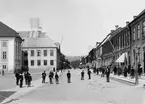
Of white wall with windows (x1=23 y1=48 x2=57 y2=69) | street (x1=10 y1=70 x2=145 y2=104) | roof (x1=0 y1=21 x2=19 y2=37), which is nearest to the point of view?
street (x1=10 y1=70 x2=145 y2=104)

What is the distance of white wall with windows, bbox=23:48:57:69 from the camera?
9894 cm

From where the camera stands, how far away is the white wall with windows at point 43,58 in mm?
98938

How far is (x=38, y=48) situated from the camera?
10050cm

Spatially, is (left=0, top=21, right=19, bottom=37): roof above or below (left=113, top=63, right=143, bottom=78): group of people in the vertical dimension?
above

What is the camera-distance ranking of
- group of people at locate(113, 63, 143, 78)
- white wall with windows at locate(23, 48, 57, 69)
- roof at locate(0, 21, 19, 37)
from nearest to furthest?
group of people at locate(113, 63, 143, 78)
roof at locate(0, 21, 19, 37)
white wall with windows at locate(23, 48, 57, 69)

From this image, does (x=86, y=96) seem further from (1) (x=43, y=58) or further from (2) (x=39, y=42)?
(2) (x=39, y=42)

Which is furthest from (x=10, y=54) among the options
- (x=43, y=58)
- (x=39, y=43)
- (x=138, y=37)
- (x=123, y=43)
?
(x=138, y=37)

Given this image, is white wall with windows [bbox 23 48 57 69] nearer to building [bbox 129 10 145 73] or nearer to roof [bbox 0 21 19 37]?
roof [bbox 0 21 19 37]

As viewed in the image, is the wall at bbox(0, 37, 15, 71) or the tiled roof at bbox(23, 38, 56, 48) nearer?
the wall at bbox(0, 37, 15, 71)

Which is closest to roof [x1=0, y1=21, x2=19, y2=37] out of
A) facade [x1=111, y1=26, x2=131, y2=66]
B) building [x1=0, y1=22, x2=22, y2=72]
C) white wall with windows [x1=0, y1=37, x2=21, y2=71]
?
building [x1=0, y1=22, x2=22, y2=72]

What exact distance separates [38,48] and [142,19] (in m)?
68.2

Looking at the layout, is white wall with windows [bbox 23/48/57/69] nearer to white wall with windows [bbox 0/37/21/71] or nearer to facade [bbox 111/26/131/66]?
white wall with windows [bbox 0/37/21/71]

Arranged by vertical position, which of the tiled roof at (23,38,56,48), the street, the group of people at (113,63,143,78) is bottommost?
the street

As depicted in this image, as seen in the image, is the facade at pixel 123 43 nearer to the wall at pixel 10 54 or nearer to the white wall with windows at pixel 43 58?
the wall at pixel 10 54
